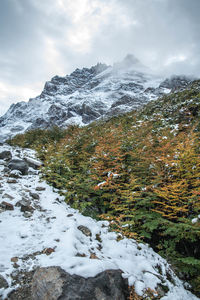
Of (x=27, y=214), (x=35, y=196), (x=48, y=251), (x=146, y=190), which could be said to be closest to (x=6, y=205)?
(x=27, y=214)

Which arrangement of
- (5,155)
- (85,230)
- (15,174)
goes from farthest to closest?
(5,155)
(15,174)
(85,230)

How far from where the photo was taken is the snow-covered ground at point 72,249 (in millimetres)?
2238

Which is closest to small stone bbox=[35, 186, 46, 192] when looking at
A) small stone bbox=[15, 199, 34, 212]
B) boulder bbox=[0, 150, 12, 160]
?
small stone bbox=[15, 199, 34, 212]

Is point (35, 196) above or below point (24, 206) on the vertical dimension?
above

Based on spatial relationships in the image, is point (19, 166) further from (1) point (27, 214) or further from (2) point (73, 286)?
(2) point (73, 286)

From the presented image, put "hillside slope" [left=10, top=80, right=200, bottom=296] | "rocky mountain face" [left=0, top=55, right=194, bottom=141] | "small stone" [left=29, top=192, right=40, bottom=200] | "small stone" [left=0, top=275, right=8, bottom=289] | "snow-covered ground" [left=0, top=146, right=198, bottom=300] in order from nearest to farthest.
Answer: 1. "small stone" [left=0, top=275, right=8, bottom=289]
2. "snow-covered ground" [left=0, top=146, right=198, bottom=300]
3. "hillside slope" [left=10, top=80, right=200, bottom=296]
4. "small stone" [left=29, top=192, right=40, bottom=200]
5. "rocky mountain face" [left=0, top=55, right=194, bottom=141]

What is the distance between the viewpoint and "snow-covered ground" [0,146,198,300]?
7.34ft

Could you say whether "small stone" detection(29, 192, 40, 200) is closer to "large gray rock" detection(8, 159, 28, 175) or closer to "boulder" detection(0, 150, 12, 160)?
"large gray rock" detection(8, 159, 28, 175)

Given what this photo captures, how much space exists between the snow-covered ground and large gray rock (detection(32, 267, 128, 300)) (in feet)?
0.32

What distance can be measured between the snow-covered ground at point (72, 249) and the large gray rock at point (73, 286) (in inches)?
3.8

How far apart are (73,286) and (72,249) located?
31.5 inches

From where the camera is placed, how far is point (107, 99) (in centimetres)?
8394

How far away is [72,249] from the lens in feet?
8.48

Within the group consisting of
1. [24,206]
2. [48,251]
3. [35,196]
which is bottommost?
[48,251]
